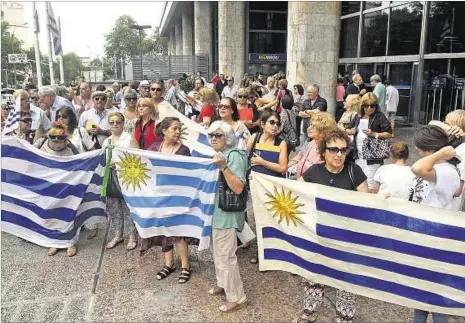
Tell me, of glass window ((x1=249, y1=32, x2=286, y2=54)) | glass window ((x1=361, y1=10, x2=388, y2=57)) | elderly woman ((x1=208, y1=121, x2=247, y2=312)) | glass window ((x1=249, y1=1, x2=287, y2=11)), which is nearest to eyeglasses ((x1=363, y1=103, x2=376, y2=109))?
elderly woman ((x1=208, y1=121, x2=247, y2=312))

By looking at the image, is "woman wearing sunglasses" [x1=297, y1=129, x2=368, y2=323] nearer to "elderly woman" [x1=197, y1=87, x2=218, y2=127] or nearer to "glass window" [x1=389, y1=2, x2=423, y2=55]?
"elderly woman" [x1=197, y1=87, x2=218, y2=127]

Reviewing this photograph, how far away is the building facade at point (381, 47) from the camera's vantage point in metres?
11.2

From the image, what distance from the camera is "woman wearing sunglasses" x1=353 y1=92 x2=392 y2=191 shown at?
207 inches

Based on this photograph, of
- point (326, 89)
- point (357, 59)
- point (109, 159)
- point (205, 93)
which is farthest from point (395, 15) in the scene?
point (109, 159)

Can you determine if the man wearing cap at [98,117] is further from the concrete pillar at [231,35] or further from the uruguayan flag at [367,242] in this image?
the concrete pillar at [231,35]

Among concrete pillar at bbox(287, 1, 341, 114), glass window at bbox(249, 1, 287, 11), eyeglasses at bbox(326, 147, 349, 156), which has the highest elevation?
glass window at bbox(249, 1, 287, 11)

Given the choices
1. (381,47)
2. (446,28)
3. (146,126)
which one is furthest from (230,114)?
(381,47)

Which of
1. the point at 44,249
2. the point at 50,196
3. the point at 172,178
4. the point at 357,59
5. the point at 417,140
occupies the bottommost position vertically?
the point at 44,249

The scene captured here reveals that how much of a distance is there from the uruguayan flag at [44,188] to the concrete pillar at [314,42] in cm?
751

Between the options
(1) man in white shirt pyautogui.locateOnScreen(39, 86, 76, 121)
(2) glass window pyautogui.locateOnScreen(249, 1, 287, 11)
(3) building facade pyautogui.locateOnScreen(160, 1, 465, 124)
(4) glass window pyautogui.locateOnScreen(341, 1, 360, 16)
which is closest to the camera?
(1) man in white shirt pyautogui.locateOnScreen(39, 86, 76, 121)

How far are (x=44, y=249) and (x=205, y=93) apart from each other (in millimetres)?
3100

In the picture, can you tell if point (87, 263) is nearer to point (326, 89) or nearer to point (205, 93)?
point (205, 93)

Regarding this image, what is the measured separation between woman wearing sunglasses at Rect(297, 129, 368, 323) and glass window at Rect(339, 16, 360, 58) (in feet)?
57.3

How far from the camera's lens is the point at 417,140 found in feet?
10.3
